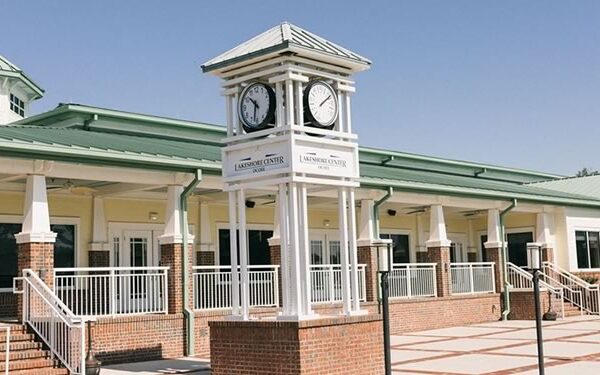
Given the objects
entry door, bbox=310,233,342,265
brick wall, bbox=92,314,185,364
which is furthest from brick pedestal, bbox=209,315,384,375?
entry door, bbox=310,233,342,265

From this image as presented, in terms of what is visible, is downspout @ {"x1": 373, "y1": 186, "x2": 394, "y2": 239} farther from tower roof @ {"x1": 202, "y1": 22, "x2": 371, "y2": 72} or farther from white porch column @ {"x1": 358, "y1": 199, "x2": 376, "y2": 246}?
tower roof @ {"x1": 202, "y1": 22, "x2": 371, "y2": 72}

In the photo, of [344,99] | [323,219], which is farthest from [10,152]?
[323,219]

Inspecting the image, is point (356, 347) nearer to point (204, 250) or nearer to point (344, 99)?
point (344, 99)

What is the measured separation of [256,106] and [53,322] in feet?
17.3

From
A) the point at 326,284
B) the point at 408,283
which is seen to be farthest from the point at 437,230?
the point at 326,284

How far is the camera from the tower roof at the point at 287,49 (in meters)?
13.5

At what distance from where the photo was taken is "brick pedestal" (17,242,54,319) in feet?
51.3

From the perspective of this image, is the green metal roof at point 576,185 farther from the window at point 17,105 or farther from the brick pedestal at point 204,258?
the window at point 17,105

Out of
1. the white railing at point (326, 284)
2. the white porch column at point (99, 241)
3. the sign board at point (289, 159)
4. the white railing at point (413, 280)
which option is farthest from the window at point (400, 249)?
the sign board at point (289, 159)

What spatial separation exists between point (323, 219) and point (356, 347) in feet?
43.8

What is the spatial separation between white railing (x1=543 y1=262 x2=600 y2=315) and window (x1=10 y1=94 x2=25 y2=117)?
19.1 meters

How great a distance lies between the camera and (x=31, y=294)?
51.2ft

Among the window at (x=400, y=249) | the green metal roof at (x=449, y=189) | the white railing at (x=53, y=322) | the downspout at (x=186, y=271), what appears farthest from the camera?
the window at (x=400, y=249)

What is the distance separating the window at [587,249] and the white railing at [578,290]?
1.76 meters
